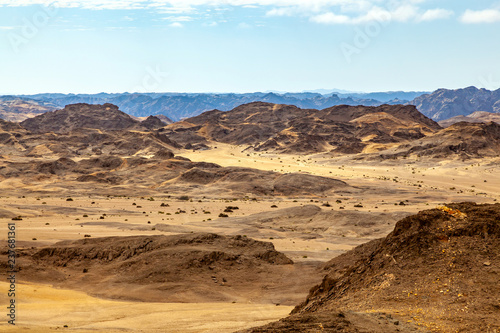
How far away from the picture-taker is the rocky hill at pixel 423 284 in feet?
40.8

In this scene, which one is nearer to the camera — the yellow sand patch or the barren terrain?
the yellow sand patch

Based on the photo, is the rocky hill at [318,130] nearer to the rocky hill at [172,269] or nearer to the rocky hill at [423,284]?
the rocky hill at [172,269]

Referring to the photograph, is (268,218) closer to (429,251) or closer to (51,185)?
(429,251)

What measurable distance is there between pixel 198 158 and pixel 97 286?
3906 inches

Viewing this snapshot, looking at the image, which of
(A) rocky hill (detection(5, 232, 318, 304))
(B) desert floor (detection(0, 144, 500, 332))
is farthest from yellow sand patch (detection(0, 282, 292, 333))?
(A) rocky hill (detection(5, 232, 318, 304))

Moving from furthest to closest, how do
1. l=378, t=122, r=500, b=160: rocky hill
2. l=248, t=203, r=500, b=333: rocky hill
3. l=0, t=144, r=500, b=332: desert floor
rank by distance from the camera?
l=378, t=122, r=500, b=160: rocky hill
l=0, t=144, r=500, b=332: desert floor
l=248, t=203, r=500, b=333: rocky hill

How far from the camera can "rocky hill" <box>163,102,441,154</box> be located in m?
142

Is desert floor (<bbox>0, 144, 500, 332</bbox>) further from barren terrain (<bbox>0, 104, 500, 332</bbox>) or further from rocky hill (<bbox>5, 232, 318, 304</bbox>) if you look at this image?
rocky hill (<bbox>5, 232, 318, 304</bbox>)

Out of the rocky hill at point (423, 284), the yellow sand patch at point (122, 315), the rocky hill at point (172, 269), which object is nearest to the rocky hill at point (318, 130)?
the rocky hill at point (172, 269)

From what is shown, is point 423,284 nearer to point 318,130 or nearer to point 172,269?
point 172,269

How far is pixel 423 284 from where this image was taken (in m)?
14.7

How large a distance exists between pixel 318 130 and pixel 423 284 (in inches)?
5725

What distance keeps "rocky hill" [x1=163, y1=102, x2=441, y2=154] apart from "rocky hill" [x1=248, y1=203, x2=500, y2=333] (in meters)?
112

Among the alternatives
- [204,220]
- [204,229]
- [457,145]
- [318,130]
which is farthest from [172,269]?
[318,130]
